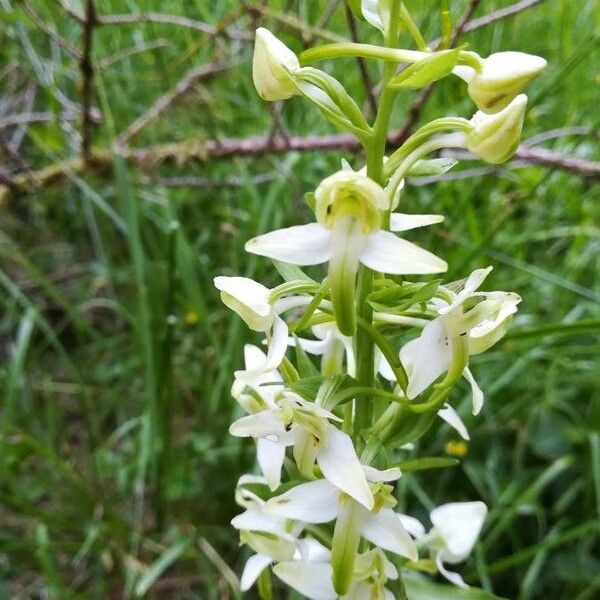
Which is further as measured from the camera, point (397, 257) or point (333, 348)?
point (333, 348)

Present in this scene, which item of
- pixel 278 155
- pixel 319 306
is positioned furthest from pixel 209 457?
pixel 319 306

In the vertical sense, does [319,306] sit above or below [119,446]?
above

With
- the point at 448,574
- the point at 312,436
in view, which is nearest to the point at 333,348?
the point at 312,436

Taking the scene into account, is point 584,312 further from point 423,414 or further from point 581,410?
point 423,414

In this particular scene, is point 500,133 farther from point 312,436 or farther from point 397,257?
point 312,436

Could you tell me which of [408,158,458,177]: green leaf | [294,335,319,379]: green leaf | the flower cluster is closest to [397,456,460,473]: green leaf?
the flower cluster

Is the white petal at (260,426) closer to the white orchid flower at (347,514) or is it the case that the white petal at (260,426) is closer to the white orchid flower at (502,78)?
the white orchid flower at (347,514)

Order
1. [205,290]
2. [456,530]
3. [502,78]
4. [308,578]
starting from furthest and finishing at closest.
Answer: [205,290] → [456,530] → [308,578] → [502,78]
